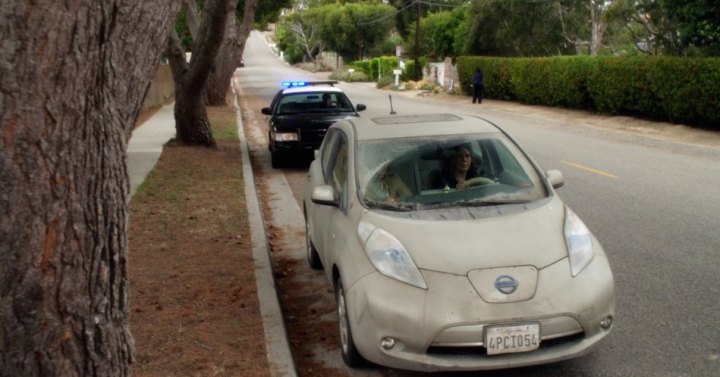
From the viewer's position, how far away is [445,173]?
21.2 feet

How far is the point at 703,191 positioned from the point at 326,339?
7.72 m

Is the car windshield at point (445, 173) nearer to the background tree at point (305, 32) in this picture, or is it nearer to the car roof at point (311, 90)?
the car roof at point (311, 90)

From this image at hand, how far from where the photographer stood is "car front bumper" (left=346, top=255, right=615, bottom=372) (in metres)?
4.80

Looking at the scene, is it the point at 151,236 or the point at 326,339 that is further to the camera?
the point at 151,236

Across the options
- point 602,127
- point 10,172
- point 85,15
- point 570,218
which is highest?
point 85,15

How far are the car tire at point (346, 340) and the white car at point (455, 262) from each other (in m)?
0.01

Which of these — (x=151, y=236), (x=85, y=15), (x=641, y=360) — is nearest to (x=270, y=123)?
(x=151, y=236)

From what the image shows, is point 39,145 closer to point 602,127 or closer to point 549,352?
point 549,352

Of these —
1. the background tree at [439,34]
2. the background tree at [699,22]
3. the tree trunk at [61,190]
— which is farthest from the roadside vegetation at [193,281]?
the background tree at [439,34]

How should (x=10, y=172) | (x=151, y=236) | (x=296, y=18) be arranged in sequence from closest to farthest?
1. (x=10, y=172)
2. (x=151, y=236)
3. (x=296, y=18)

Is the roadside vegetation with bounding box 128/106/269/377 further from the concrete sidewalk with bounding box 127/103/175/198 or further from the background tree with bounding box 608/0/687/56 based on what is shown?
the background tree with bounding box 608/0/687/56

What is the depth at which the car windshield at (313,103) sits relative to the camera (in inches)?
619

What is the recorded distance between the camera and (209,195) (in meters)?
11.8

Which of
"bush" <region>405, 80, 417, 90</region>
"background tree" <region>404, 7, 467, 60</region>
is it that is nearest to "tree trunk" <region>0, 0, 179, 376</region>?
"bush" <region>405, 80, 417, 90</region>
